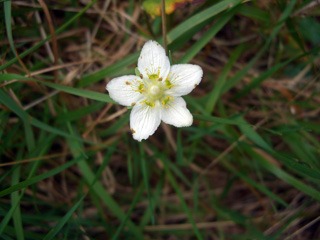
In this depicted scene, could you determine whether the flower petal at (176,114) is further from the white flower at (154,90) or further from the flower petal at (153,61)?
the flower petal at (153,61)

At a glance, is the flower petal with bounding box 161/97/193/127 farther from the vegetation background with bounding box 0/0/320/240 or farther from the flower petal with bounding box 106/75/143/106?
the vegetation background with bounding box 0/0/320/240

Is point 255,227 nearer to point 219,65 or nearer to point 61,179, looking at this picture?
point 219,65

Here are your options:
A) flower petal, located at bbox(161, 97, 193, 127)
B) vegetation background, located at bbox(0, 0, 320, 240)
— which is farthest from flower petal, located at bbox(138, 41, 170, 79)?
vegetation background, located at bbox(0, 0, 320, 240)

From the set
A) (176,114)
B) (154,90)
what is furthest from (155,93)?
(176,114)

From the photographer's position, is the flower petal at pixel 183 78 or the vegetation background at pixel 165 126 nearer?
the flower petal at pixel 183 78

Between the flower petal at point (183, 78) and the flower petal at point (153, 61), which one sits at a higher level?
the flower petal at point (153, 61)

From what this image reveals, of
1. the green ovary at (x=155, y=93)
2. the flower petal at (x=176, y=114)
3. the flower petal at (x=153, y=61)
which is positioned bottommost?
the flower petal at (x=176, y=114)

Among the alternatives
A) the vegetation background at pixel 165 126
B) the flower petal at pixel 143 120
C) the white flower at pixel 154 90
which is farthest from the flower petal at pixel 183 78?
the vegetation background at pixel 165 126
